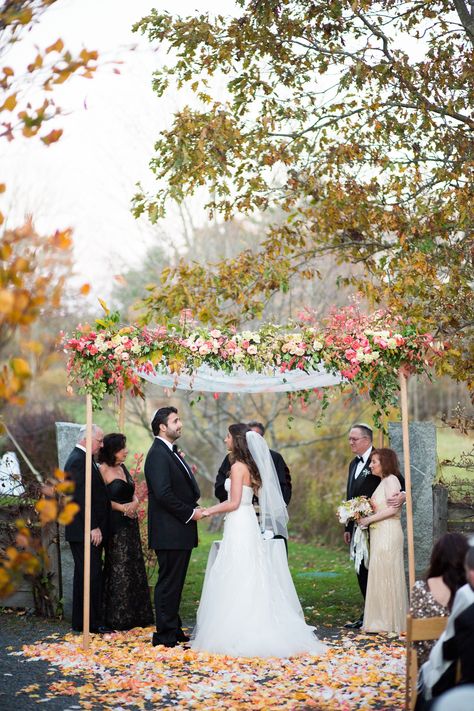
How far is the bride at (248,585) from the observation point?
7.89m

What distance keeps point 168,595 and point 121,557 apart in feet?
3.57

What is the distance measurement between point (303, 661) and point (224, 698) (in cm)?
124

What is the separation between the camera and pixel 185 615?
10.2m

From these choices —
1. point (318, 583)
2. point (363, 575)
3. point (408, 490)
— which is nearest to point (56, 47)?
point (408, 490)

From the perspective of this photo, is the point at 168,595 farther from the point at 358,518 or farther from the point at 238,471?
the point at 358,518

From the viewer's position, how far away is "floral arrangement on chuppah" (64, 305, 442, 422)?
27.5 ft

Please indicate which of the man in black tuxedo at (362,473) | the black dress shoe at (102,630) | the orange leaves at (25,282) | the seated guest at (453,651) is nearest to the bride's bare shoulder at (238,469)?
the man in black tuxedo at (362,473)

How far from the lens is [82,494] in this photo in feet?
29.1

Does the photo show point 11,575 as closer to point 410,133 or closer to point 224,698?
point 224,698

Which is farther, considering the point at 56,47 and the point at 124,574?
the point at 124,574

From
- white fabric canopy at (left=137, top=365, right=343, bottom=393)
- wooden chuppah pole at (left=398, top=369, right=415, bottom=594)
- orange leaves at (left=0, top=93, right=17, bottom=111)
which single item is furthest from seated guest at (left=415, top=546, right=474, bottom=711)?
white fabric canopy at (left=137, top=365, right=343, bottom=393)

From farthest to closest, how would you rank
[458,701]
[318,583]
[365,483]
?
[318,583]
[365,483]
[458,701]

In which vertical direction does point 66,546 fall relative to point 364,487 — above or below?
below

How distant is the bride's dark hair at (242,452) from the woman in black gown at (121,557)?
1.42 meters
